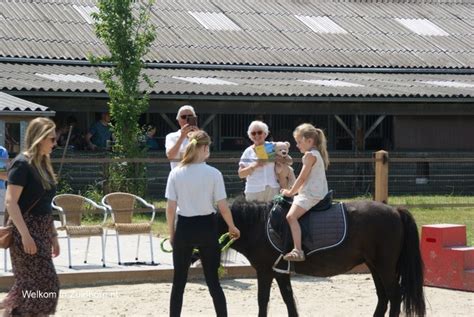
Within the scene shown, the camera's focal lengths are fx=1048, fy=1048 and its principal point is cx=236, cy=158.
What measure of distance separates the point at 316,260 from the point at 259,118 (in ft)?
48.7

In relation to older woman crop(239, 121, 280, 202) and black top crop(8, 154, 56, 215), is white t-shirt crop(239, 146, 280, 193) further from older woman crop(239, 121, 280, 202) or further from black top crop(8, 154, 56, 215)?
black top crop(8, 154, 56, 215)

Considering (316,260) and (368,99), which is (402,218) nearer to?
(316,260)

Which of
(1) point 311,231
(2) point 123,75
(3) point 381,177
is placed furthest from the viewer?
(2) point 123,75

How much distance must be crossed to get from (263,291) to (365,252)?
101cm

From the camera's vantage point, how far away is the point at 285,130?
25078mm

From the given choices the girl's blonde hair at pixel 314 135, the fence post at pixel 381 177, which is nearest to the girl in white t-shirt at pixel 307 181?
the girl's blonde hair at pixel 314 135

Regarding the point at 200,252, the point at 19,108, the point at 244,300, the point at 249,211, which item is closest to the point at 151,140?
the point at 19,108

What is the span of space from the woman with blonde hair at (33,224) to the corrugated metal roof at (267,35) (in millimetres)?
17209

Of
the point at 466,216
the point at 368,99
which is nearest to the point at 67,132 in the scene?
the point at 368,99

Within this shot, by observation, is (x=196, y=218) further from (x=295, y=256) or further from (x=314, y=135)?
(x=314, y=135)

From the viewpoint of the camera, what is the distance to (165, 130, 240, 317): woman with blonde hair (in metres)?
8.11

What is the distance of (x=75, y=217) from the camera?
42.1 feet

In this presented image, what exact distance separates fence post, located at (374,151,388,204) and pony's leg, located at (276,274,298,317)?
162 inches

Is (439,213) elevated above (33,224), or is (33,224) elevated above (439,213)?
(33,224)
